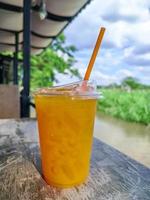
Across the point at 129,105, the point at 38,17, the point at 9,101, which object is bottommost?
the point at 129,105

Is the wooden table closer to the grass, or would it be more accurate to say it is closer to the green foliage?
the grass

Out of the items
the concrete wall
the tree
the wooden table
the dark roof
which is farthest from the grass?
the wooden table

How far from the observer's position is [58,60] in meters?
13.8

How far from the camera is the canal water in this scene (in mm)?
5434

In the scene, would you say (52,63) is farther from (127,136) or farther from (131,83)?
(127,136)

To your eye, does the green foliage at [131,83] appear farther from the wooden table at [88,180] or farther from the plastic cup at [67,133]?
the plastic cup at [67,133]

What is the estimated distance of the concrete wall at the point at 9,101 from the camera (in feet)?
8.20

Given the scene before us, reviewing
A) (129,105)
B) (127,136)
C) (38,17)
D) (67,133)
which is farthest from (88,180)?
(129,105)

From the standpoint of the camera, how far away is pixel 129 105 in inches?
336

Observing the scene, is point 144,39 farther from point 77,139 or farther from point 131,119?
point 77,139

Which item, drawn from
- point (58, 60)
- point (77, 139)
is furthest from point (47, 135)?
point (58, 60)

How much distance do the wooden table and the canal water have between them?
13.4 feet

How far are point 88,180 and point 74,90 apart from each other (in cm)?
24

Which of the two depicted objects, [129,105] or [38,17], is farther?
[129,105]
